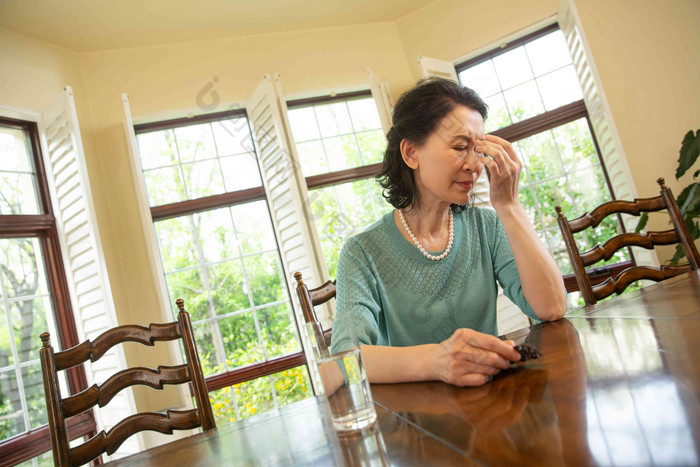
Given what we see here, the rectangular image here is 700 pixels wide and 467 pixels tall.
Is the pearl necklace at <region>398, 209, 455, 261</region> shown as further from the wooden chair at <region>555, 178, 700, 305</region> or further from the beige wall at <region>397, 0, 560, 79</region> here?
the beige wall at <region>397, 0, 560, 79</region>

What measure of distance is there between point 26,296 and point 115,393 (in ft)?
6.46

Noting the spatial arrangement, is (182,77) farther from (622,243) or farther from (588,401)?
(588,401)

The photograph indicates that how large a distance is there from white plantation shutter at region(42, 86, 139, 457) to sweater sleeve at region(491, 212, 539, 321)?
2.25 metres

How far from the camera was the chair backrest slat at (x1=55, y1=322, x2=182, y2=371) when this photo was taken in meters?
1.25

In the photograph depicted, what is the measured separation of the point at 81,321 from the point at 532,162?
3230 millimetres

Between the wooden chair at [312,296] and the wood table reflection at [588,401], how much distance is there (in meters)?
0.52

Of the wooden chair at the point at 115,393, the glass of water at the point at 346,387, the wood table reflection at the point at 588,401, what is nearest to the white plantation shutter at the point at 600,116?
the wood table reflection at the point at 588,401

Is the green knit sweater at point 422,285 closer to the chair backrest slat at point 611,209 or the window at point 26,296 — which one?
the chair backrest slat at point 611,209

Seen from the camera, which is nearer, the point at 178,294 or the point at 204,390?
the point at 204,390

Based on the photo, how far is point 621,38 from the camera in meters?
3.45

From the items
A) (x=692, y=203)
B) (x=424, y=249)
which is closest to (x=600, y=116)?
(x=692, y=203)

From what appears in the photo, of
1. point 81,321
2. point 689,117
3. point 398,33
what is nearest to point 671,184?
point 689,117

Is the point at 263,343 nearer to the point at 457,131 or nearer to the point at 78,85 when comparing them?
the point at 78,85

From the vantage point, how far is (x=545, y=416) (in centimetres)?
55
